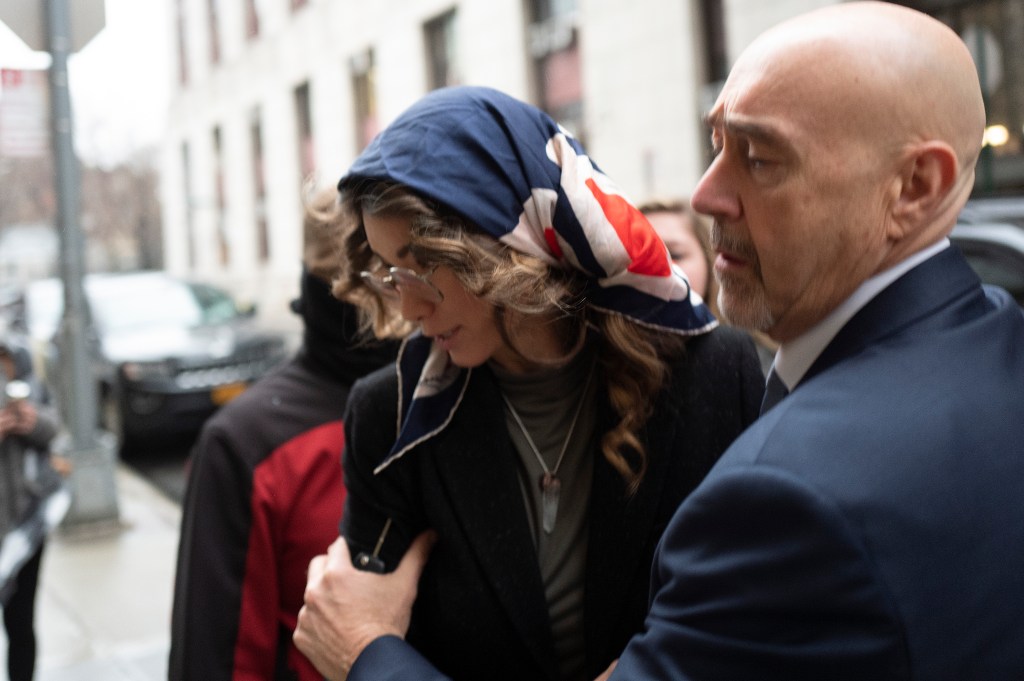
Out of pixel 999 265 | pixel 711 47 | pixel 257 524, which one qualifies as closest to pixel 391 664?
pixel 257 524

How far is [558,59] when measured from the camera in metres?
15.9

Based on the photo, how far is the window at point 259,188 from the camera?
2830cm

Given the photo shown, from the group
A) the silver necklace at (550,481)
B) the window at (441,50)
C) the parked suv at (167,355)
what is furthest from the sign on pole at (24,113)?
the window at (441,50)

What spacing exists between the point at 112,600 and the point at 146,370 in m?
4.11

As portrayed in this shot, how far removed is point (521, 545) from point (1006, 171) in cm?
994

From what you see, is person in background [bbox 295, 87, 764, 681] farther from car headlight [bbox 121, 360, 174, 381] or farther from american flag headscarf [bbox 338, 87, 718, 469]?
car headlight [bbox 121, 360, 174, 381]

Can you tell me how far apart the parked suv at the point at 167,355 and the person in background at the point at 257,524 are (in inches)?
285

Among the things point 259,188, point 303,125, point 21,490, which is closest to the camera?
point 21,490

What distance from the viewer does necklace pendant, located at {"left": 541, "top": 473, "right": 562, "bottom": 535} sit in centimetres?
189

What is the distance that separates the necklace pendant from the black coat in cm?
5

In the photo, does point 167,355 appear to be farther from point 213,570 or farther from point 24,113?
point 213,570

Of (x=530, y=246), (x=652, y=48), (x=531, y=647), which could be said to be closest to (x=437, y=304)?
(x=530, y=246)

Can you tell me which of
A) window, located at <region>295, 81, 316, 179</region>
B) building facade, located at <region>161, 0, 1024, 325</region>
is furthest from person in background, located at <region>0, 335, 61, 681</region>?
window, located at <region>295, 81, 316, 179</region>

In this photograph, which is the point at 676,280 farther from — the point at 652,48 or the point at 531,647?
the point at 652,48
